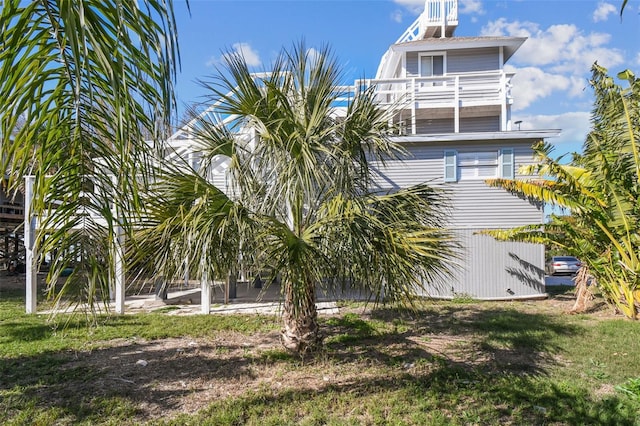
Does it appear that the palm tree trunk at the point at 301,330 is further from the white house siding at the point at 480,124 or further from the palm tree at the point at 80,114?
the white house siding at the point at 480,124

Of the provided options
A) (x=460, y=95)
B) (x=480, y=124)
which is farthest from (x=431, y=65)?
(x=480, y=124)

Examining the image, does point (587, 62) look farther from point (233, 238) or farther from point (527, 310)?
point (233, 238)

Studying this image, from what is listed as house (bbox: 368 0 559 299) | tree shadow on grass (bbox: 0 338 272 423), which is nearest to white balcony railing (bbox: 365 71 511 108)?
house (bbox: 368 0 559 299)

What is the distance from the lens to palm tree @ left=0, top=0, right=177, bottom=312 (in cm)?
138

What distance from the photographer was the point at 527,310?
429 inches

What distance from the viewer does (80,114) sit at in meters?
1.71

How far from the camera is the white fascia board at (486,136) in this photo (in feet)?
42.3

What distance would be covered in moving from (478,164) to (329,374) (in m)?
10.2

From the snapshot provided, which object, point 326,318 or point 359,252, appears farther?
point 326,318

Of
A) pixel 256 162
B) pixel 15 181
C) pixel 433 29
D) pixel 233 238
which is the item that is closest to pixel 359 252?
pixel 233 238

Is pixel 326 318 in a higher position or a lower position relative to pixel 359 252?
lower

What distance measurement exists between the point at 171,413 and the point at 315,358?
2.20m

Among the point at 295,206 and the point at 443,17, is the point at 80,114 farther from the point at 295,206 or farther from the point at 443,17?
the point at 443,17

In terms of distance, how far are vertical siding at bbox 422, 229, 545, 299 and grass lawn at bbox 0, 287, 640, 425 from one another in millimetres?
4265
